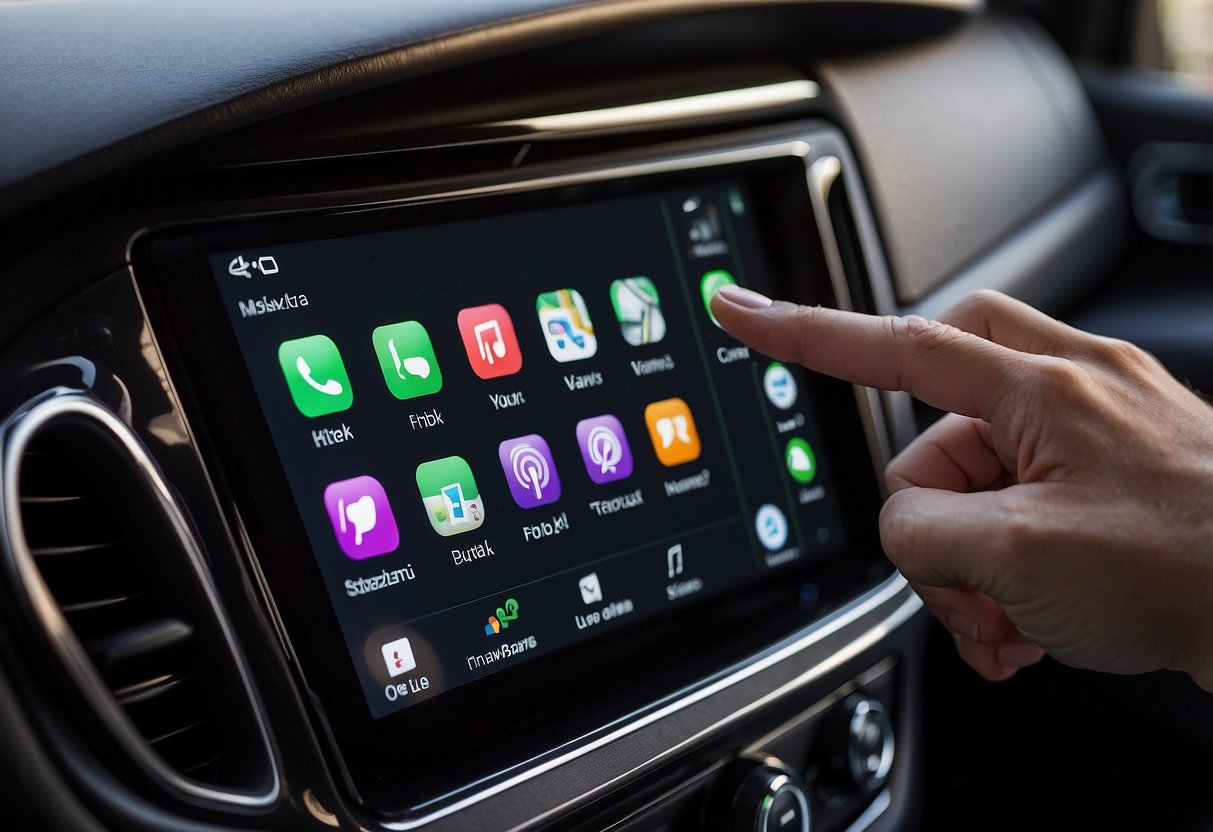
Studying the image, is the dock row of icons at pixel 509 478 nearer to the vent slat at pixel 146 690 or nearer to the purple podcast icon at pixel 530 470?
the purple podcast icon at pixel 530 470

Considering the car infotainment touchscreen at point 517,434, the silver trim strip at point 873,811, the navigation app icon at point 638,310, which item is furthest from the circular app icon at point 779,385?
the silver trim strip at point 873,811

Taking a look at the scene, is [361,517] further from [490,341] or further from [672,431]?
[672,431]

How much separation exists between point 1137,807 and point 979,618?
485 mm

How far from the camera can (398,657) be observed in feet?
2.24

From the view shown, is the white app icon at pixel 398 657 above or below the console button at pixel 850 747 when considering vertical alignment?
above

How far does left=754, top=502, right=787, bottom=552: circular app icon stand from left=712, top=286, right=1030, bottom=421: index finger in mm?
191

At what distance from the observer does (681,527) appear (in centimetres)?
84

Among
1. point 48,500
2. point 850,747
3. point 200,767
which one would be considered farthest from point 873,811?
point 48,500

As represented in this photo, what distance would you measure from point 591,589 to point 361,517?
177 millimetres

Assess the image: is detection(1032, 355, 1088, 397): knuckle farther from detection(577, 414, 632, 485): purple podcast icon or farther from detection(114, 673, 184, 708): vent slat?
detection(114, 673, 184, 708): vent slat

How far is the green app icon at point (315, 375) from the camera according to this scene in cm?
66

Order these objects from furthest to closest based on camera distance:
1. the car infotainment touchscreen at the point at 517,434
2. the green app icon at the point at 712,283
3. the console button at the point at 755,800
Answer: the green app icon at the point at 712,283
the console button at the point at 755,800
the car infotainment touchscreen at the point at 517,434

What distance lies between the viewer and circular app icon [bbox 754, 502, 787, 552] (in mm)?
887

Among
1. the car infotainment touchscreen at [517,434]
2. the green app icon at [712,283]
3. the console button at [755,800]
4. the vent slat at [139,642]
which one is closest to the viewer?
the vent slat at [139,642]
